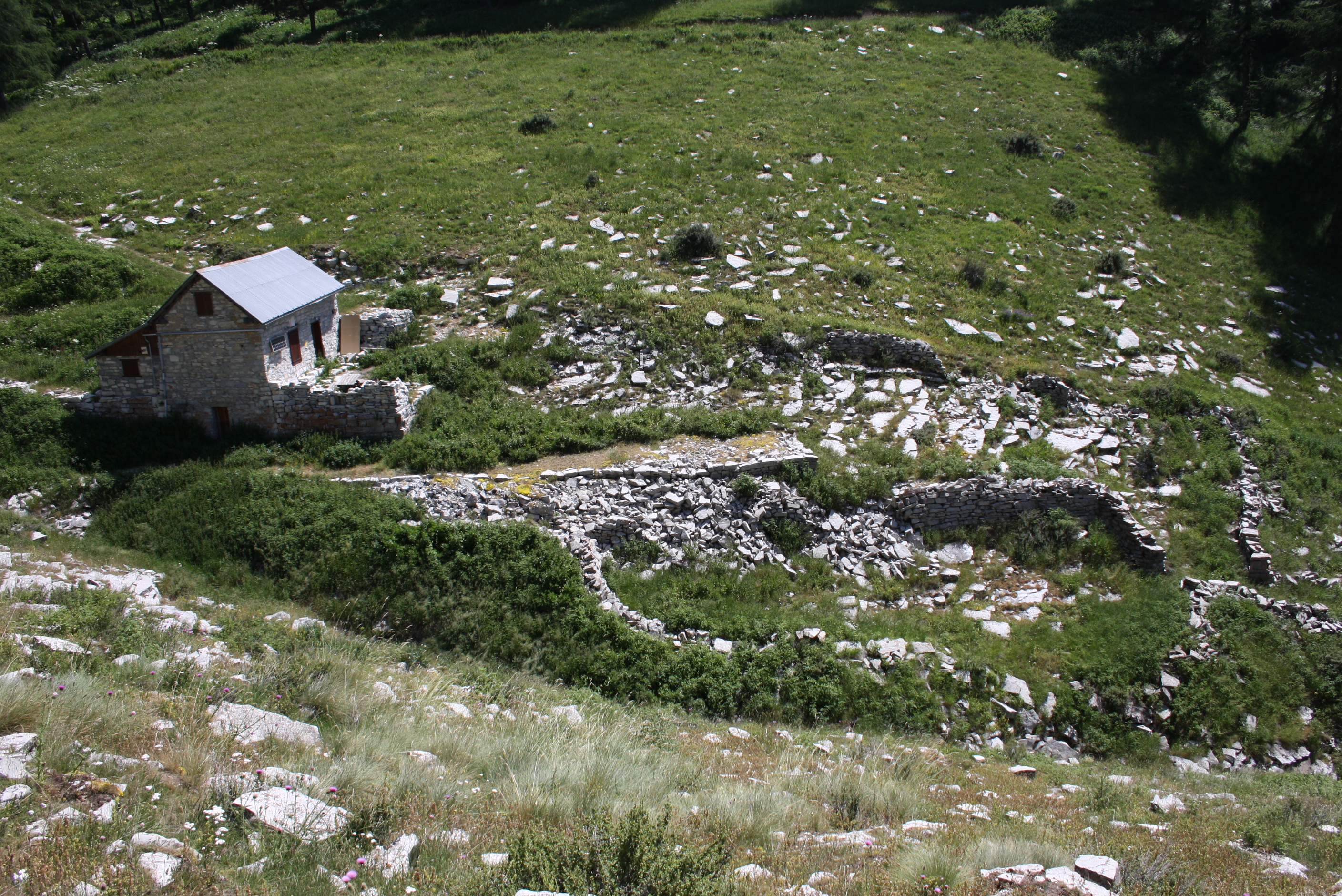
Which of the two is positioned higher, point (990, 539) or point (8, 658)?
point (8, 658)

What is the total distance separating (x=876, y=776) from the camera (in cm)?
827

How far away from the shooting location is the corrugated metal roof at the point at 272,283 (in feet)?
52.7

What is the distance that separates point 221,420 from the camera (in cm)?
1706

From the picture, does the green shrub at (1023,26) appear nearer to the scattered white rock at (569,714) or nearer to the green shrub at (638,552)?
the green shrub at (638,552)

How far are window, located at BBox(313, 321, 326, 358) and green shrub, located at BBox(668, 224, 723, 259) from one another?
1117 centimetres

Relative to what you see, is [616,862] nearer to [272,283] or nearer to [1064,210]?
[272,283]

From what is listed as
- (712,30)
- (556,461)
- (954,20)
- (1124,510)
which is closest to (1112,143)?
(954,20)

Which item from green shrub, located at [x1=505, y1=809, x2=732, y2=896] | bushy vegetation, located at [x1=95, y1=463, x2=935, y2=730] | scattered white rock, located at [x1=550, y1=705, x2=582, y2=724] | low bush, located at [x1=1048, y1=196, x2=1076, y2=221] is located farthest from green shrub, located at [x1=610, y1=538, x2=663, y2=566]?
low bush, located at [x1=1048, y1=196, x2=1076, y2=221]

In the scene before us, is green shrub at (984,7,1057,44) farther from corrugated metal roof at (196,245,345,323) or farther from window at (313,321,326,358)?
window at (313,321,326,358)

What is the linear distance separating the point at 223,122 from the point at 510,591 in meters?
35.5

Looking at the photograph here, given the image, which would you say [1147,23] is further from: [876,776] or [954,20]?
[876,776]

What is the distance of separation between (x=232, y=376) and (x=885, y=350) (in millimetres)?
16338

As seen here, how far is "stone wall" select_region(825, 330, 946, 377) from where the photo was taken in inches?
776

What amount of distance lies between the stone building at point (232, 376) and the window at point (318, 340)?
1.26 metres
